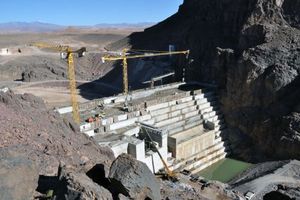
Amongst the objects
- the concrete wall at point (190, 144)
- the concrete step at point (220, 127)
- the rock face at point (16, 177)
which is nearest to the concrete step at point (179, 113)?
the concrete step at point (220, 127)

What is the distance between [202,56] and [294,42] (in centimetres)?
1228

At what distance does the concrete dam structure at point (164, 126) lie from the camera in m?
28.9

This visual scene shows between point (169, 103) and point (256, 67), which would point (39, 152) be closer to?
point (169, 103)

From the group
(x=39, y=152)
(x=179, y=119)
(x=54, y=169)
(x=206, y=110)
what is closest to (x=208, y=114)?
(x=206, y=110)

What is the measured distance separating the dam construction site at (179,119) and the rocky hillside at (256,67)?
11cm

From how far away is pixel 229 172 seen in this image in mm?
32875

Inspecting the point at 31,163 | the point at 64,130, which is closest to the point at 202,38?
the point at 64,130

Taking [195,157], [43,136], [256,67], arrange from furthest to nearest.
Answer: [256,67] < [195,157] < [43,136]

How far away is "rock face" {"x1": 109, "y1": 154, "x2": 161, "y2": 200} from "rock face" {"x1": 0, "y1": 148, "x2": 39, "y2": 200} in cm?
225

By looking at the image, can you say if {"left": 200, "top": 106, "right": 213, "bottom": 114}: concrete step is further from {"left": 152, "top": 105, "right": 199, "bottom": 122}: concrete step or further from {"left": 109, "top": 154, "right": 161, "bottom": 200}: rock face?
{"left": 109, "top": 154, "right": 161, "bottom": 200}: rock face

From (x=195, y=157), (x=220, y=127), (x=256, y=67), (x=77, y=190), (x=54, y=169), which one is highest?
(x=256, y=67)

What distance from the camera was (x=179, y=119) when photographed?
36.1m

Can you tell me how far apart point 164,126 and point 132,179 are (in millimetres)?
24331

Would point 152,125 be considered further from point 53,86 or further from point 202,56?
point 53,86
